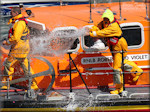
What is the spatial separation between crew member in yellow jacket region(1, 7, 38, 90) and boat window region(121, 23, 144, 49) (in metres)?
1.85

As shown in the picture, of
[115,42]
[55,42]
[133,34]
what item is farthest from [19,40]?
[133,34]

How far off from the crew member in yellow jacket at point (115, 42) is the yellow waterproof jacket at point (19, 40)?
3.85 ft

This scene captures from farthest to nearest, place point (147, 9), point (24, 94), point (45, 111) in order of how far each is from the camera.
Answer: point (147, 9) → point (24, 94) → point (45, 111)

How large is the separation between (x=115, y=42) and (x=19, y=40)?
5.71 feet

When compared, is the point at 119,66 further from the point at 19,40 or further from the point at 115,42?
the point at 19,40

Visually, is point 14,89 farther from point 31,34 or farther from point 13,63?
point 31,34

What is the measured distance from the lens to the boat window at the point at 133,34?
16.6 ft

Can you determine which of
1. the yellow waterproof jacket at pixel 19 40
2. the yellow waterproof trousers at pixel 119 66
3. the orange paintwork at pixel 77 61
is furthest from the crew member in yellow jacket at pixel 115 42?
the yellow waterproof jacket at pixel 19 40

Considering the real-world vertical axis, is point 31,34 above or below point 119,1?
below

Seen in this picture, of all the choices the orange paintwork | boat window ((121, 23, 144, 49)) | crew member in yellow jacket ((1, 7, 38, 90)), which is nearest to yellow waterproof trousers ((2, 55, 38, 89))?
crew member in yellow jacket ((1, 7, 38, 90))

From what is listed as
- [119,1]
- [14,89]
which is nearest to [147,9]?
[119,1]

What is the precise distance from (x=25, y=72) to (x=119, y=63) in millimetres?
1740

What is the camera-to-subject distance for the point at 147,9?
540 cm

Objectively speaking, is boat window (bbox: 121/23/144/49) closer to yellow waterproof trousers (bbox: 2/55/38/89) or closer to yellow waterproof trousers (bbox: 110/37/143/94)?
yellow waterproof trousers (bbox: 110/37/143/94)
